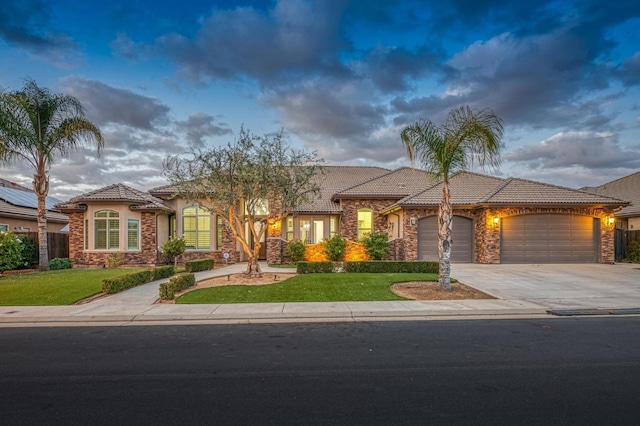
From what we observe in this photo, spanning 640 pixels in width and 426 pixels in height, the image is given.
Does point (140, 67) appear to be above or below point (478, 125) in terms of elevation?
above

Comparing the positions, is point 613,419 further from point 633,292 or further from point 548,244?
point 548,244

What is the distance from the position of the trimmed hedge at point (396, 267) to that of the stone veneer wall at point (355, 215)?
6.94 m

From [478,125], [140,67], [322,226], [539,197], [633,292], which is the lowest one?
[633,292]

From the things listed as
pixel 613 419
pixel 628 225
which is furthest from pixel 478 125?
pixel 628 225

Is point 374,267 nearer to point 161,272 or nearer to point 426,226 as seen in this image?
point 426,226

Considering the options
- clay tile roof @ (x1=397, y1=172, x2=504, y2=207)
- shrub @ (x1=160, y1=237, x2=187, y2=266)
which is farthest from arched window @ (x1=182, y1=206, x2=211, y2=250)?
clay tile roof @ (x1=397, y1=172, x2=504, y2=207)

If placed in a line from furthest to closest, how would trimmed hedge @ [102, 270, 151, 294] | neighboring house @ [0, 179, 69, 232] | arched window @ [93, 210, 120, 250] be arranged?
1. neighboring house @ [0, 179, 69, 232]
2. arched window @ [93, 210, 120, 250]
3. trimmed hedge @ [102, 270, 151, 294]

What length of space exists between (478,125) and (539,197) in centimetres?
1061

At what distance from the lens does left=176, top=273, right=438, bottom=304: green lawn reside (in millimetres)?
11477

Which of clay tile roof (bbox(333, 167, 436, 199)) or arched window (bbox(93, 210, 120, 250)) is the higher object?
clay tile roof (bbox(333, 167, 436, 199))

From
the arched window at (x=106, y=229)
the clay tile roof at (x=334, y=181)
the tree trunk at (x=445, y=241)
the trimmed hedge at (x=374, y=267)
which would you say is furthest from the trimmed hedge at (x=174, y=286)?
the clay tile roof at (x=334, y=181)

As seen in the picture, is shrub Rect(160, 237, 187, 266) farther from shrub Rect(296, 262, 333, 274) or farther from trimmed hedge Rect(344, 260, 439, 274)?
trimmed hedge Rect(344, 260, 439, 274)

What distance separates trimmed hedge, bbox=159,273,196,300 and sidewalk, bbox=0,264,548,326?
54cm

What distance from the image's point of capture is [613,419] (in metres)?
4.05
